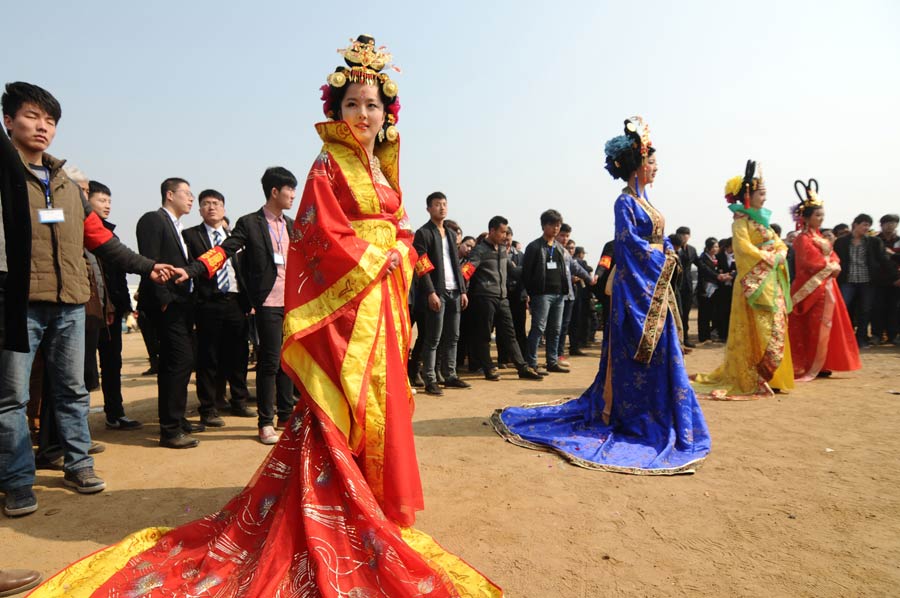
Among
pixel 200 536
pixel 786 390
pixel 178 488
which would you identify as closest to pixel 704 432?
pixel 786 390

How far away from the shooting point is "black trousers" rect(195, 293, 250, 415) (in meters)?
4.84

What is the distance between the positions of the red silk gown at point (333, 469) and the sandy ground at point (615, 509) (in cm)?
46

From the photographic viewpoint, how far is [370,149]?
2.75 meters

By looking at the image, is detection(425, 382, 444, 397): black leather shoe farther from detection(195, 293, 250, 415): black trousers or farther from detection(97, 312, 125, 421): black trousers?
detection(97, 312, 125, 421): black trousers

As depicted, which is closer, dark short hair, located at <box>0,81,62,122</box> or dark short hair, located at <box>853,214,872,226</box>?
dark short hair, located at <box>0,81,62,122</box>

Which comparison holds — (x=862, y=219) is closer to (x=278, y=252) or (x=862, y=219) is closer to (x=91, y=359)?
(x=278, y=252)

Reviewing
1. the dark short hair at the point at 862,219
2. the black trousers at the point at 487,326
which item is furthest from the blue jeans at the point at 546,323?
the dark short hair at the point at 862,219

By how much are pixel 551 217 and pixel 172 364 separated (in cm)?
546

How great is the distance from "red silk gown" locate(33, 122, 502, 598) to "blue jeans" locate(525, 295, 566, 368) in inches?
200

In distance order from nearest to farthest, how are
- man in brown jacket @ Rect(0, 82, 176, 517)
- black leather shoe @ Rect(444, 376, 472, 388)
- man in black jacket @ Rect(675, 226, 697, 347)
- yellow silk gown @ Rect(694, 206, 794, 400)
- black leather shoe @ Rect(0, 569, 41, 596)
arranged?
black leather shoe @ Rect(0, 569, 41, 596) < man in brown jacket @ Rect(0, 82, 176, 517) < yellow silk gown @ Rect(694, 206, 794, 400) < black leather shoe @ Rect(444, 376, 472, 388) < man in black jacket @ Rect(675, 226, 697, 347)

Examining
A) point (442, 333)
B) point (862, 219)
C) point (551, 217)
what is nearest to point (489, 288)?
point (442, 333)

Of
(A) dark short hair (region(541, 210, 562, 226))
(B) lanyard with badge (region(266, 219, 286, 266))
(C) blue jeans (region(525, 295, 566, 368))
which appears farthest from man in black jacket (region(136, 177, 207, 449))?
(A) dark short hair (region(541, 210, 562, 226))

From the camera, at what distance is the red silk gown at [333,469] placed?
205 cm

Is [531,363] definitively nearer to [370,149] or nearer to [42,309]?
[370,149]
